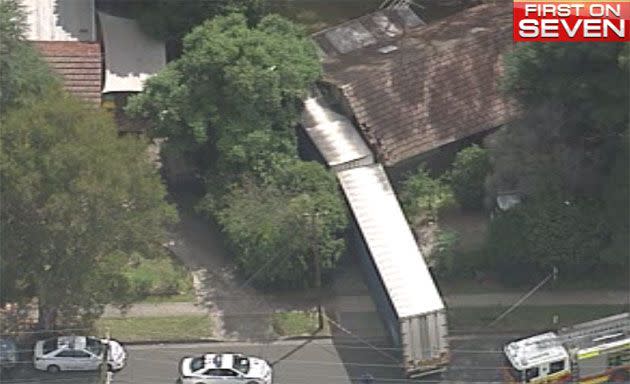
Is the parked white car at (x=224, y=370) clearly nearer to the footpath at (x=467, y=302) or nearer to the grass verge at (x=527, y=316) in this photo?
the footpath at (x=467, y=302)

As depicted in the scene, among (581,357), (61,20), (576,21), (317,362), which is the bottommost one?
(317,362)

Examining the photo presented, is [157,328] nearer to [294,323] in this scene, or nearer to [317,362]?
[294,323]

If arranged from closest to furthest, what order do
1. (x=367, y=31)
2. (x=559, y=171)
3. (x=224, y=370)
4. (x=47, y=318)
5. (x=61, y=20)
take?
1. (x=224, y=370)
2. (x=47, y=318)
3. (x=559, y=171)
4. (x=61, y=20)
5. (x=367, y=31)

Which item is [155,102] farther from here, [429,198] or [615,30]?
[615,30]

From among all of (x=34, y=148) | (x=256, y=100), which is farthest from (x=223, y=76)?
(x=34, y=148)

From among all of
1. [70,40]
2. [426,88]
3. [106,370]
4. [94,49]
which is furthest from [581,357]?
[70,40]

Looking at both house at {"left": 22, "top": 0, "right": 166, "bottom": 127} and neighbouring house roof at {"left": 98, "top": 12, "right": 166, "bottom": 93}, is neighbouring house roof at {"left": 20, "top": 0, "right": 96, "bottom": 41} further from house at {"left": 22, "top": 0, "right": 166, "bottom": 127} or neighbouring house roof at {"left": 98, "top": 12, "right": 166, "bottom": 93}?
neighbouring house roof at {"left": 98, "top": 12, "right": 166, "bottom": 93}

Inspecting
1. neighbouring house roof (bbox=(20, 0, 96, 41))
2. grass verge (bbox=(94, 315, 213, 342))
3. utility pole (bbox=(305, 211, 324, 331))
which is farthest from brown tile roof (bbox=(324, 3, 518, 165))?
neighbouring house roof (bbox=(20, 0, 96, 41))
